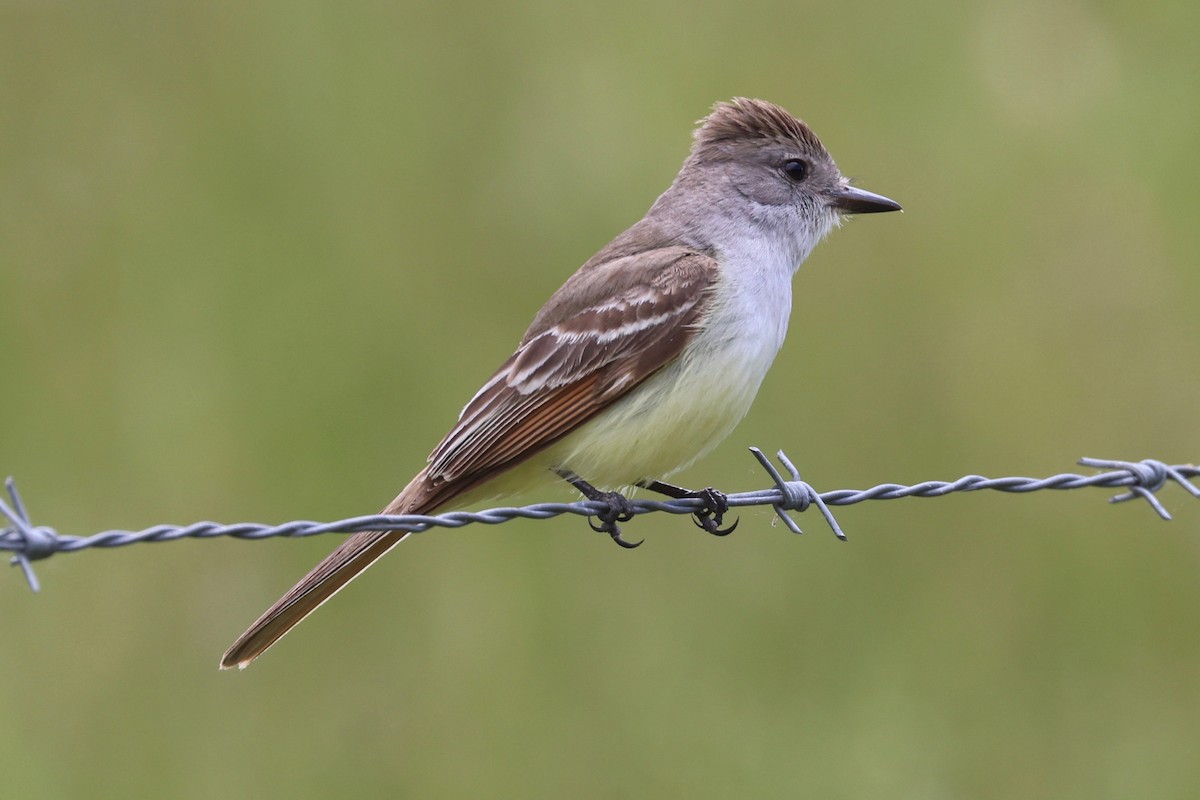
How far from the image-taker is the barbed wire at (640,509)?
295 cm

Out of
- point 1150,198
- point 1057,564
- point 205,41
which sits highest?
point 205,41

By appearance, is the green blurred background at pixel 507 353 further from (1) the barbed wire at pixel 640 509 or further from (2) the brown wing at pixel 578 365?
(1) the barbed wire at pixel 640 509

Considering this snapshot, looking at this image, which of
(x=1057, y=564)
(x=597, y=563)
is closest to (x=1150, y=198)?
(x=1057, y=564)

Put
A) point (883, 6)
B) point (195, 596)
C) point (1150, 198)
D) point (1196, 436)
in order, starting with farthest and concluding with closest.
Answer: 1. point (883, 6)
2. point (1150, 198)
3. point (1196, 436)
4. point (195, 596)

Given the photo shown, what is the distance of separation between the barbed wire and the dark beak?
1.56 m

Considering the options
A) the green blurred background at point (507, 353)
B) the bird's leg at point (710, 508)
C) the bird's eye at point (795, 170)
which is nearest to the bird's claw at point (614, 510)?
the bird's leg at point (710, 508)

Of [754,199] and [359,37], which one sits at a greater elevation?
[359,37]

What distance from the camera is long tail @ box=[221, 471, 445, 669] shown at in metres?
3.98

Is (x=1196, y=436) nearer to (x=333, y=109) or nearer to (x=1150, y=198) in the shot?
(x=1150, y=198)

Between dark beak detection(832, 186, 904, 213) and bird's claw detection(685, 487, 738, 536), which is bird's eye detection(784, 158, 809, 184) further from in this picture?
bird's claw detection(685, 487, 738, 536)

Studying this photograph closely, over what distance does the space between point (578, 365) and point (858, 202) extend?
1.36 m

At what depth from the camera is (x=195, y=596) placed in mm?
5812

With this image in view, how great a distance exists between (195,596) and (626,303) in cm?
229

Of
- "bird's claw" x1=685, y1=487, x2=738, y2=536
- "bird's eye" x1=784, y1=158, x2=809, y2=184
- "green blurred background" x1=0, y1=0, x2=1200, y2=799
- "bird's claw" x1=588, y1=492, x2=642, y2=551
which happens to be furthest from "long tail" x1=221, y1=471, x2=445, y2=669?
"bird's eye" x1=784, y1=158, x2=809, y2=184
